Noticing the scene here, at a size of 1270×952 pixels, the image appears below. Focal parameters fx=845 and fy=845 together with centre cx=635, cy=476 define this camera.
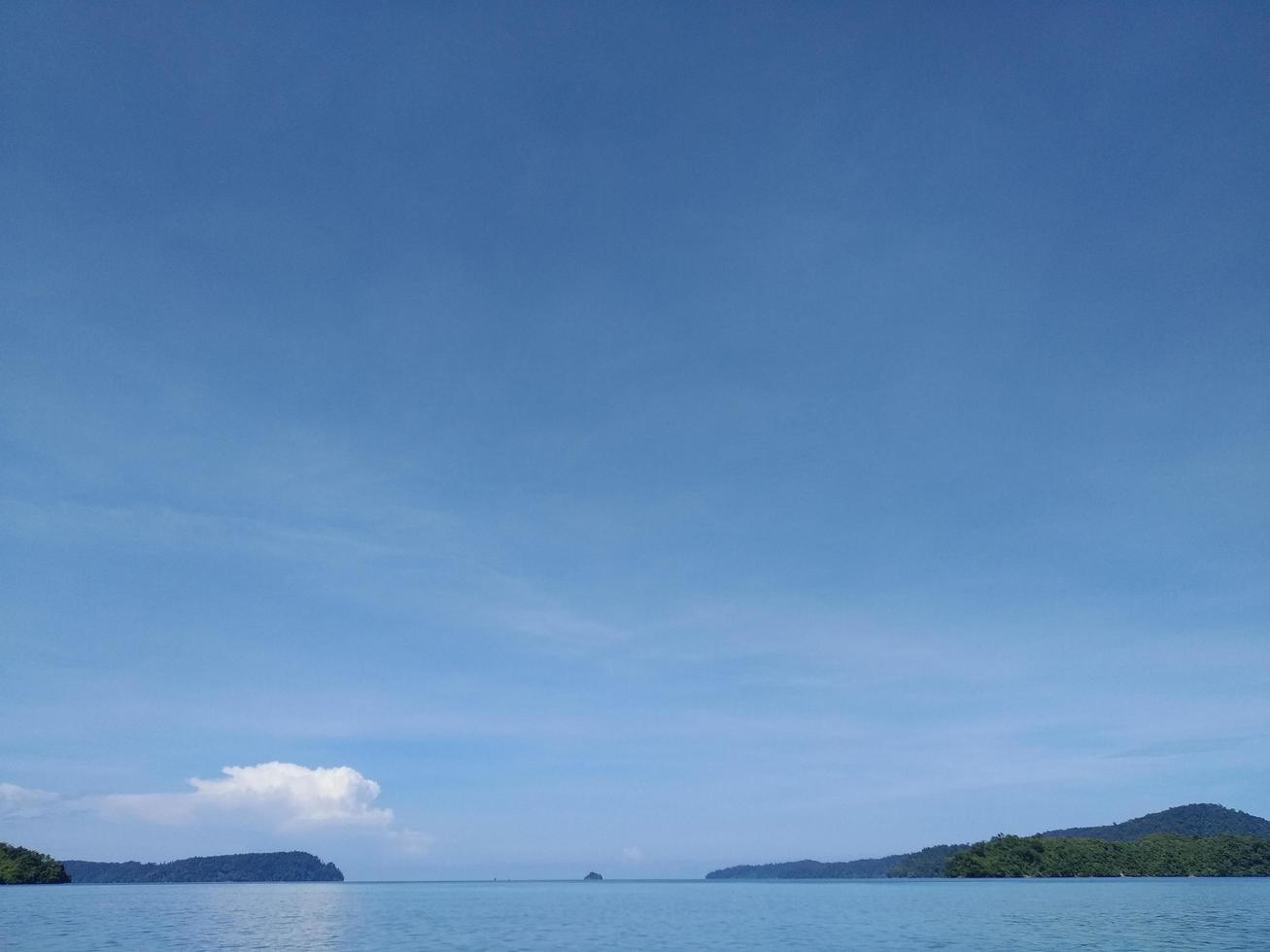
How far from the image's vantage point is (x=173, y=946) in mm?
60094

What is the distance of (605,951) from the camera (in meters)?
58.6

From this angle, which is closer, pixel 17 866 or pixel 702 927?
pixel 702 927

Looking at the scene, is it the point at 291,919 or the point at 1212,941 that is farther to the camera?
the point at 291,919

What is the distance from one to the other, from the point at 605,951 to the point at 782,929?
22.4 m

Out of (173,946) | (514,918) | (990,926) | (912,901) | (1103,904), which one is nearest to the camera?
(173,946)

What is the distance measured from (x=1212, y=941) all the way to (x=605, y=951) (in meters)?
40.5

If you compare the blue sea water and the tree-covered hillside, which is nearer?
the blue sea water

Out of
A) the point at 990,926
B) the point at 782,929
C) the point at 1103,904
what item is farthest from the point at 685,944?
the point at 1103,904

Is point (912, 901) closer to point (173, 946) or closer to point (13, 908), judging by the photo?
point (173, 946)

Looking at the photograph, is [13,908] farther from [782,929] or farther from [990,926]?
[990,926]

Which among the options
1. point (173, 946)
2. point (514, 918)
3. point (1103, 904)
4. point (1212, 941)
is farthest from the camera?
point (1103, 904)

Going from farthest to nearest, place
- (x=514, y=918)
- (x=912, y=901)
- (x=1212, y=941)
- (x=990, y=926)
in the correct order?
1. (x=912, y=901)
2. (x=514, y=918)
3. (x=990, y=926)
4. (x=1212, y=941)

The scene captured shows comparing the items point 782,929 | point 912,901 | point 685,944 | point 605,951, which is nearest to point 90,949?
point 605,951

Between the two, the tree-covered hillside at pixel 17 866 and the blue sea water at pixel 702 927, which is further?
the tree-covered hillside at pixel 17 866
